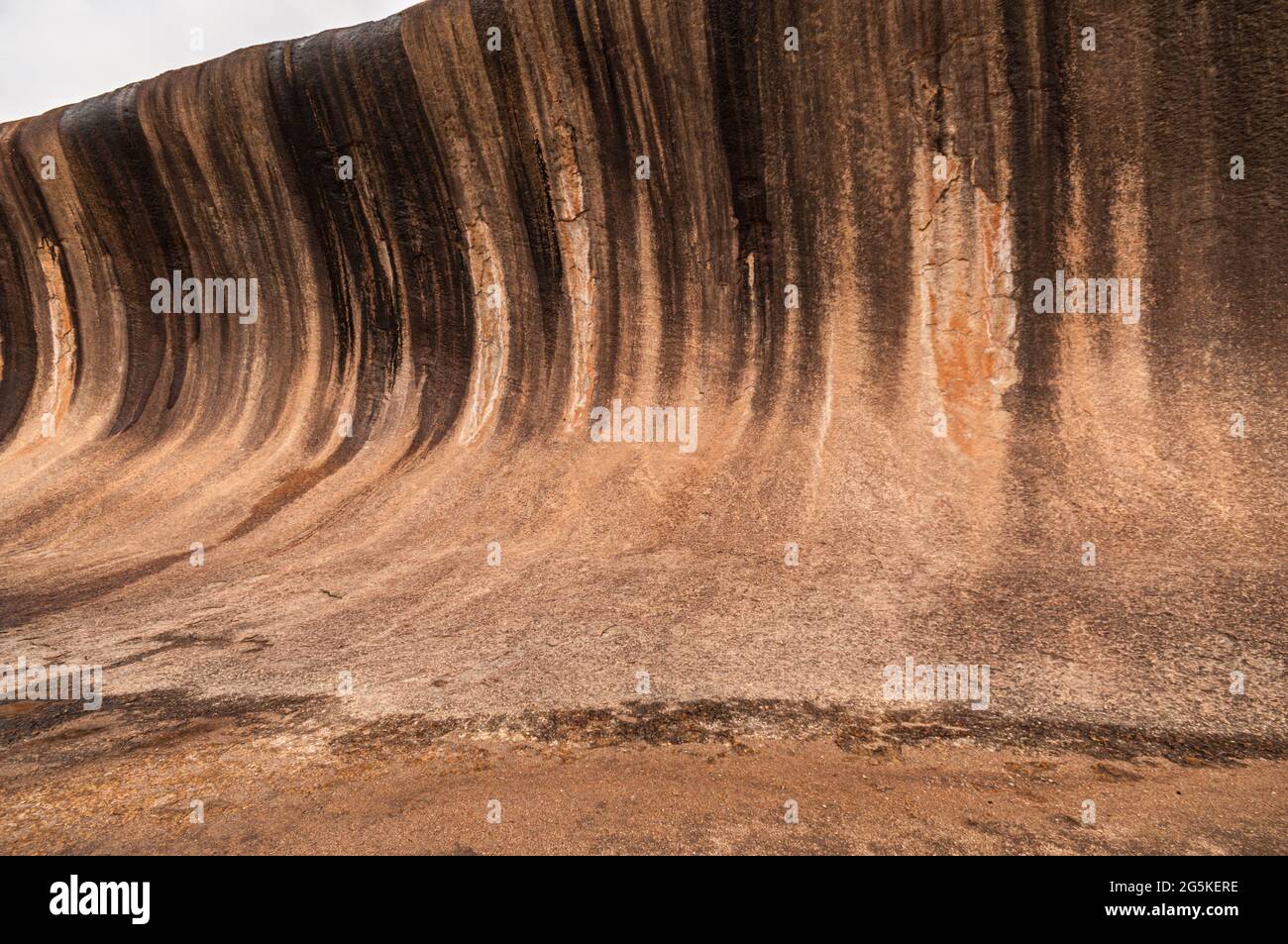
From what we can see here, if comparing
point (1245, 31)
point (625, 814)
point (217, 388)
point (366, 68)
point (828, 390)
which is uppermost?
point (366, 68)

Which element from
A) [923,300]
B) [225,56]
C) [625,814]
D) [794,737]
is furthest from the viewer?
[225,56]

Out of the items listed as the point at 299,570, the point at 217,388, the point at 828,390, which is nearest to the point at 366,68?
the point at 217,388

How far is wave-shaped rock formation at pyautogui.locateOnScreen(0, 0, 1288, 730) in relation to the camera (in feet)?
16.9

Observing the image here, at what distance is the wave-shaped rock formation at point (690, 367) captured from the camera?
16.9 ft

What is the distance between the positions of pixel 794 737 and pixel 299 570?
5.56 metres

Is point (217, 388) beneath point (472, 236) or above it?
beneath

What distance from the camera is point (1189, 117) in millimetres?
7090

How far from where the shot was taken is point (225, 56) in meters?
11.0

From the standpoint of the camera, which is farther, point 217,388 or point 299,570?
point 217,388

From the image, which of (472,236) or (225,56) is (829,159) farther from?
(225,56)

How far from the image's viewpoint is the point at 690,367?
8945 millimetres

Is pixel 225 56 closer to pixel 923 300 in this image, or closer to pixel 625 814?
pixel 923 300

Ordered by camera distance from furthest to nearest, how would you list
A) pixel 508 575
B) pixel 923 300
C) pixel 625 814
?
pixel 923 300, pixel 508 575, pixel 625 814

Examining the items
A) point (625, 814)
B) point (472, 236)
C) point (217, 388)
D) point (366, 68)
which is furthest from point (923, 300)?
point (217, 388)
